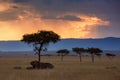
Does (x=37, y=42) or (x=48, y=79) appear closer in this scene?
(x=48, y=79)

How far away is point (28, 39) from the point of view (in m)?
65.3

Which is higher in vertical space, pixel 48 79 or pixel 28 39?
pixel 28 39

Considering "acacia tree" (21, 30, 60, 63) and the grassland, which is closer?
the grassland

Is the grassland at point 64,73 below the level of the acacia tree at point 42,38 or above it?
below

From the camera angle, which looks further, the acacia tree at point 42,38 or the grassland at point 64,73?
the acacia tree at point 42,38

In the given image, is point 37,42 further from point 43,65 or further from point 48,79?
point 48,79

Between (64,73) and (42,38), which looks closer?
(64,73)

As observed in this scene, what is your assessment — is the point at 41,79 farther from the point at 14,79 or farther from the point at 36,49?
the point at 36,49

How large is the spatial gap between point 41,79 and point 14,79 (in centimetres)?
223

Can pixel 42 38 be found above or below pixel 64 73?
above

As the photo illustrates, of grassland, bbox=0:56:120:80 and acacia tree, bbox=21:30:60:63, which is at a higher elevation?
acacia tree, bbox=21:30:60:63

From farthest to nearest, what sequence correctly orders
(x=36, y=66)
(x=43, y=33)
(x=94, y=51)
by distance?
(x=94, y=51) < (x=43, y=33) < (x=36, y=66)

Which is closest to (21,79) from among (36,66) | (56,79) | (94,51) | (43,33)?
(56,79)

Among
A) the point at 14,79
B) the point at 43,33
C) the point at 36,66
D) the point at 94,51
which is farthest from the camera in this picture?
the point at 94,51
